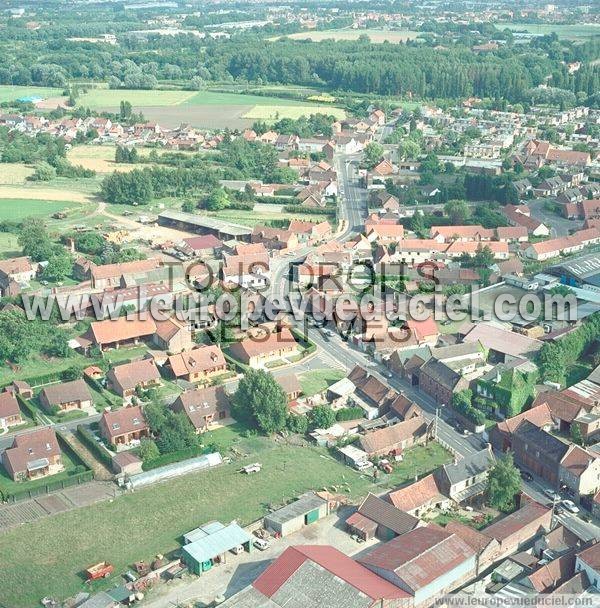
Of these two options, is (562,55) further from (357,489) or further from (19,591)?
(19,591)

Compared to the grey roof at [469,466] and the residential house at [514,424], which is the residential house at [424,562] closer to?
the grey roof at [469,466]

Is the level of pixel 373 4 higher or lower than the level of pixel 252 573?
higher

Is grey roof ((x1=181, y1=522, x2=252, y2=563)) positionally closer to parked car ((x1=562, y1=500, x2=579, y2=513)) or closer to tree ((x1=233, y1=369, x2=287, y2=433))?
tree ((x1=233, y1=369, x2=287, y2=433))

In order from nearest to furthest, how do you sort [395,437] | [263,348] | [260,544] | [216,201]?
[260,544], [395,437], [263,348], [216,201]

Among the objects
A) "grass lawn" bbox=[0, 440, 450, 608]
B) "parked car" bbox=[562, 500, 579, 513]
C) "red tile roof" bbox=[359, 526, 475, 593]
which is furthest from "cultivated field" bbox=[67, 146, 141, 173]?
"red tile roof" bbox=[359, 526, 475, 593]

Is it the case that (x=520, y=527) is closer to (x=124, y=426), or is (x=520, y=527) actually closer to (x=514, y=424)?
(x=514, y=424)

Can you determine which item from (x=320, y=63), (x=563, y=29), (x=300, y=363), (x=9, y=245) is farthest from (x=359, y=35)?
(x=300, y=363)

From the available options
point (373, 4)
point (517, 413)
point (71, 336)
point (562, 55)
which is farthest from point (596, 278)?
point (373, 4)
